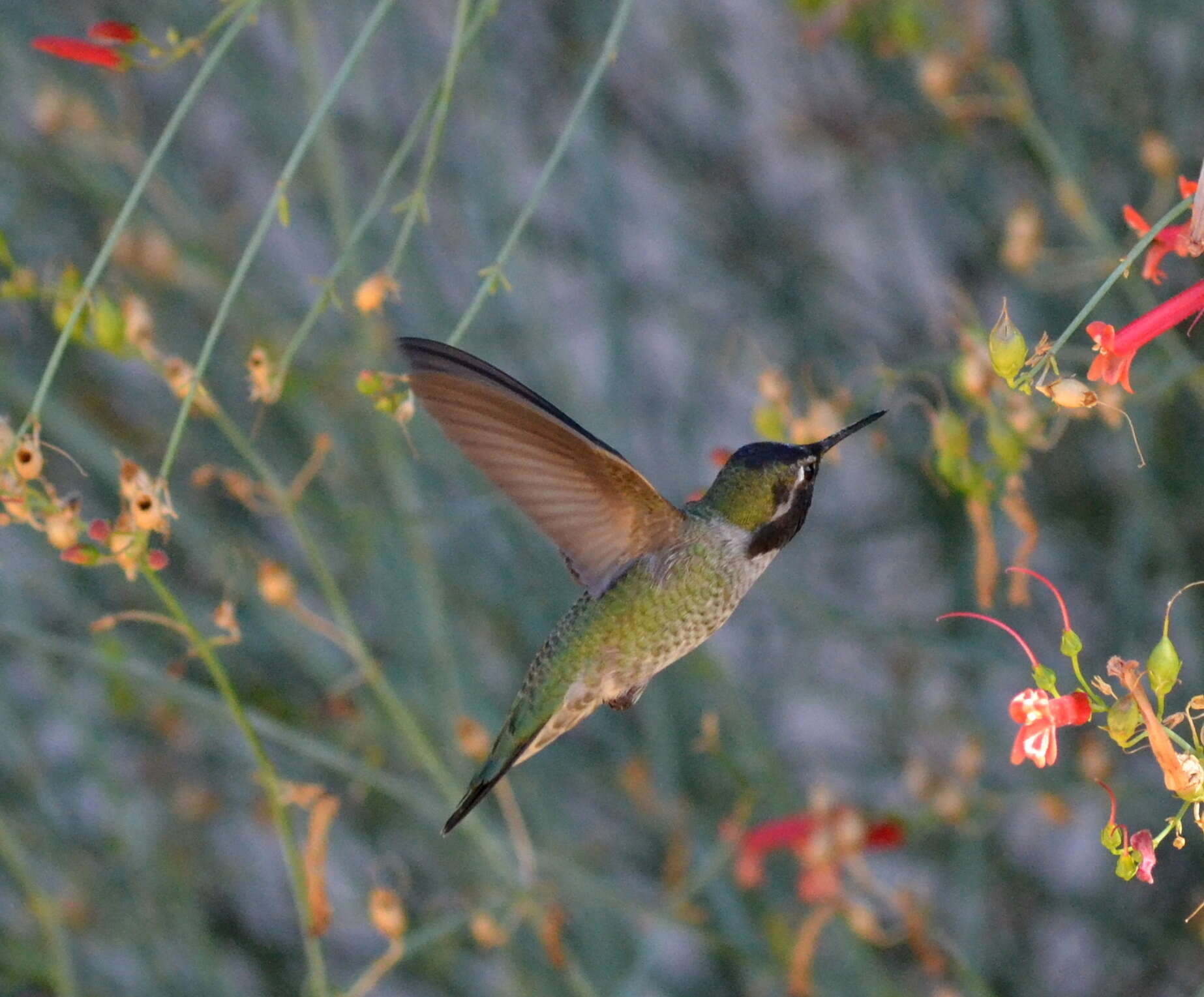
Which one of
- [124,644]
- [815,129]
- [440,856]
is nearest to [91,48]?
[124,644]

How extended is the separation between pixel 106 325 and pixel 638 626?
0.72 metres

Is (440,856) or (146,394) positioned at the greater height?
(146,394)

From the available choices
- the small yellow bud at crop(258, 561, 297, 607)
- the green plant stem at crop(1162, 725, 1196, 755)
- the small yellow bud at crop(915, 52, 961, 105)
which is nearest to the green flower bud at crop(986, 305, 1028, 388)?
the green plant stem at crop(1162, 725, 1196, 755)

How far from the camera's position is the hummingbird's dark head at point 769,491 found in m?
1.65

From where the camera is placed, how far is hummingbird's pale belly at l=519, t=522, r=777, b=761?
173 centimetres

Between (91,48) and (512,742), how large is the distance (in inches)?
36.5

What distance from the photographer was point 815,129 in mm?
3943

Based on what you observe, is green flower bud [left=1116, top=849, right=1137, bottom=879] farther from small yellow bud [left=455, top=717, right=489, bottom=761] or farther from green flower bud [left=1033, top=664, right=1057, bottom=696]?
small yellow bud [left=455, top=717, right=489, bottom=761]

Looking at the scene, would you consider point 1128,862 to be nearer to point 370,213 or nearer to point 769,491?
point 769,491

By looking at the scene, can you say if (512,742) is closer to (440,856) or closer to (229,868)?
(440,856)

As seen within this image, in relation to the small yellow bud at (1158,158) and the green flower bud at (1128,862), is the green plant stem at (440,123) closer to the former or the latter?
the green flower bud at (1128,862)

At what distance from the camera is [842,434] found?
5.03 feet

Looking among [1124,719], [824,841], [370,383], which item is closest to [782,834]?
[824,841]

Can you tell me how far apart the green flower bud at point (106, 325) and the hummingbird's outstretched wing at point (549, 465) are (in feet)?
1.80
